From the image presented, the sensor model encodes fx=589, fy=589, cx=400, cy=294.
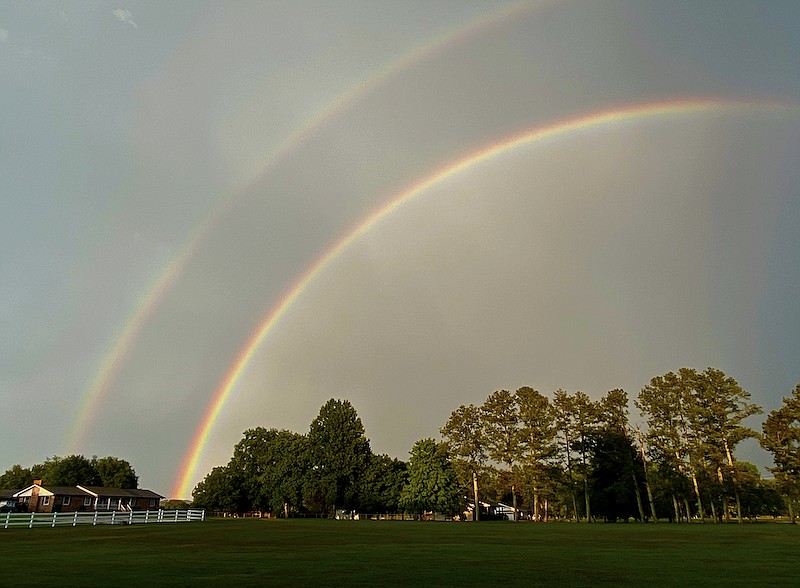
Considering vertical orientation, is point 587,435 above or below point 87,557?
above

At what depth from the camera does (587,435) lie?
7475cm

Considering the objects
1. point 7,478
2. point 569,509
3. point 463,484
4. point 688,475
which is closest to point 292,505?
point 463,484

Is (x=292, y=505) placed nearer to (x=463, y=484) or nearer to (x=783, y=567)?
(x=463, y=484)

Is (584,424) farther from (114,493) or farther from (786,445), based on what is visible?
(114,493)

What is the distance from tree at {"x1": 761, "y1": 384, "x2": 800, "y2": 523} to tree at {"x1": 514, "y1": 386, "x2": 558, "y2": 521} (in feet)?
77.1

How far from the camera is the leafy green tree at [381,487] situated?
87.2m

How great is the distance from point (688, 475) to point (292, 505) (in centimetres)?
5906

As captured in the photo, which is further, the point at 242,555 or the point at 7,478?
the point at 7,478

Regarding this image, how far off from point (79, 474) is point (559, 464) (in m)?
105

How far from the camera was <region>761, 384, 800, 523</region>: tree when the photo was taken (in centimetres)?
6275

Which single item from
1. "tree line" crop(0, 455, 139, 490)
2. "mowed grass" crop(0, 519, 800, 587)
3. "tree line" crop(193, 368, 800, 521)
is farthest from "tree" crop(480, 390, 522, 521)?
"tree line" crop(0, 455, 139, 490)

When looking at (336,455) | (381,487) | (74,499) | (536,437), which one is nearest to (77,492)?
(74,499)

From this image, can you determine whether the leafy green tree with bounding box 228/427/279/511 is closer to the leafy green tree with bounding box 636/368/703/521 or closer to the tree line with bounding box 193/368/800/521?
the tree line with bounding box 193/368/800/521

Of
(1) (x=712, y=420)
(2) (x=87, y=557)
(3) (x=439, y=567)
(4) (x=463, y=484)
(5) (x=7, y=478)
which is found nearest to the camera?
(3) (x=439, y=567)
